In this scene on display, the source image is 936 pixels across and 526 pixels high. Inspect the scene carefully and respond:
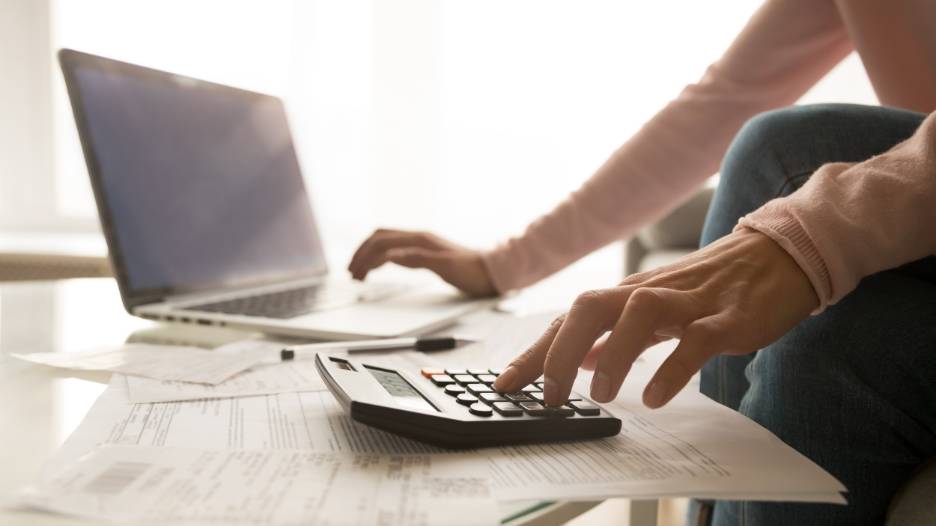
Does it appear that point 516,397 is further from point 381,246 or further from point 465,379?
point 381,246

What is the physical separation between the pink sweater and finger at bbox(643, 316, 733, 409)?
3.1 inches

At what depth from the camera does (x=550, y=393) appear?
1.09ft

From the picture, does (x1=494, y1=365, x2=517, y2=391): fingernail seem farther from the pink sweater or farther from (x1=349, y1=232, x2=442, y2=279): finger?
(x1=349, y1=232, x2=442, y2=279): finger

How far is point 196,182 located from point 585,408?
0.62 m

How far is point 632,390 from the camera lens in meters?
0.43

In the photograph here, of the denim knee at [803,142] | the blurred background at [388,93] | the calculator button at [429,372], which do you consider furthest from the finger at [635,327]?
the blurred background at [388,93]

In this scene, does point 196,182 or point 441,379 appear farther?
point 196,182

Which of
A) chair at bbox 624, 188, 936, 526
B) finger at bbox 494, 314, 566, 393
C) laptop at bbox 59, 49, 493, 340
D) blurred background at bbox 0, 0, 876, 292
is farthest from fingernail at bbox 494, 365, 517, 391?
blurred background at bbox 0, 0, 876, 292

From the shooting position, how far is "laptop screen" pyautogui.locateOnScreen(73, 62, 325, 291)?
66 centimetres

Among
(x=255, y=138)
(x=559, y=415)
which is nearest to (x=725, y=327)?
(x=559, y=415)

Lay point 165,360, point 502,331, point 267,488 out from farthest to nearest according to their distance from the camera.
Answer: point 502,331, point 165,360, point 267,488

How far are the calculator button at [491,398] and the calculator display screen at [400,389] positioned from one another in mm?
31

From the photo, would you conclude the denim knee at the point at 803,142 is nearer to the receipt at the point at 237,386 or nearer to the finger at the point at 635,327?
the finger at the point at 635,327

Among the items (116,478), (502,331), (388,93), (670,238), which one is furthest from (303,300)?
(388,93)
